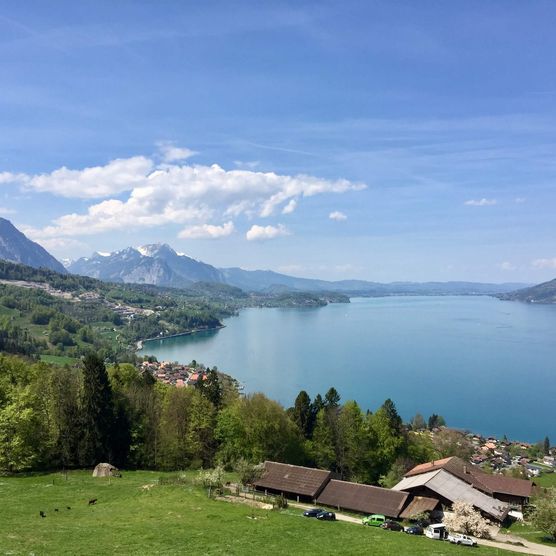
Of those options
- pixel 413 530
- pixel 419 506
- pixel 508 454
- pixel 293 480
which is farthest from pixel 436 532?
pixel 508 454

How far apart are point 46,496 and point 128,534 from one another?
1051 cm

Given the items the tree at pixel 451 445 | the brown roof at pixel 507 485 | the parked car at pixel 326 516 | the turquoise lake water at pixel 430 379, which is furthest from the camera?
the turquoise lake water at pixel 430 379

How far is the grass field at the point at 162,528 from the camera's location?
68.7 ft

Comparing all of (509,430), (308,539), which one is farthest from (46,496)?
(509,430)

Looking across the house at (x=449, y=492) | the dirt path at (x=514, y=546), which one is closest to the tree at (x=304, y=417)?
the house at (x=449, y=492)

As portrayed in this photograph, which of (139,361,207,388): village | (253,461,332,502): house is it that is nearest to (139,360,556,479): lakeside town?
(139,361,207,388): village

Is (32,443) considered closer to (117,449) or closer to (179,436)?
(117,449)

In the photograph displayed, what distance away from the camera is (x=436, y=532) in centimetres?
3003

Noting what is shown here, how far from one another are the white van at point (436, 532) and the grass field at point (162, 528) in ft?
5.61

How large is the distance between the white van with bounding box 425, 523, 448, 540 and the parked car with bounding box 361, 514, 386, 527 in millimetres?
2925

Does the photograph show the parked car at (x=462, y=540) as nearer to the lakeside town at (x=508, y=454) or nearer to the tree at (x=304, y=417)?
the tree at (x=304, y=417)

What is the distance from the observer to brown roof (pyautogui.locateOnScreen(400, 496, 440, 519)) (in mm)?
34781

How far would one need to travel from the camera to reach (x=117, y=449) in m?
43.4

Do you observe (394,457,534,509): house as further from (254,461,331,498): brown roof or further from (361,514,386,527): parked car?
(361,514,386,527): parked car
